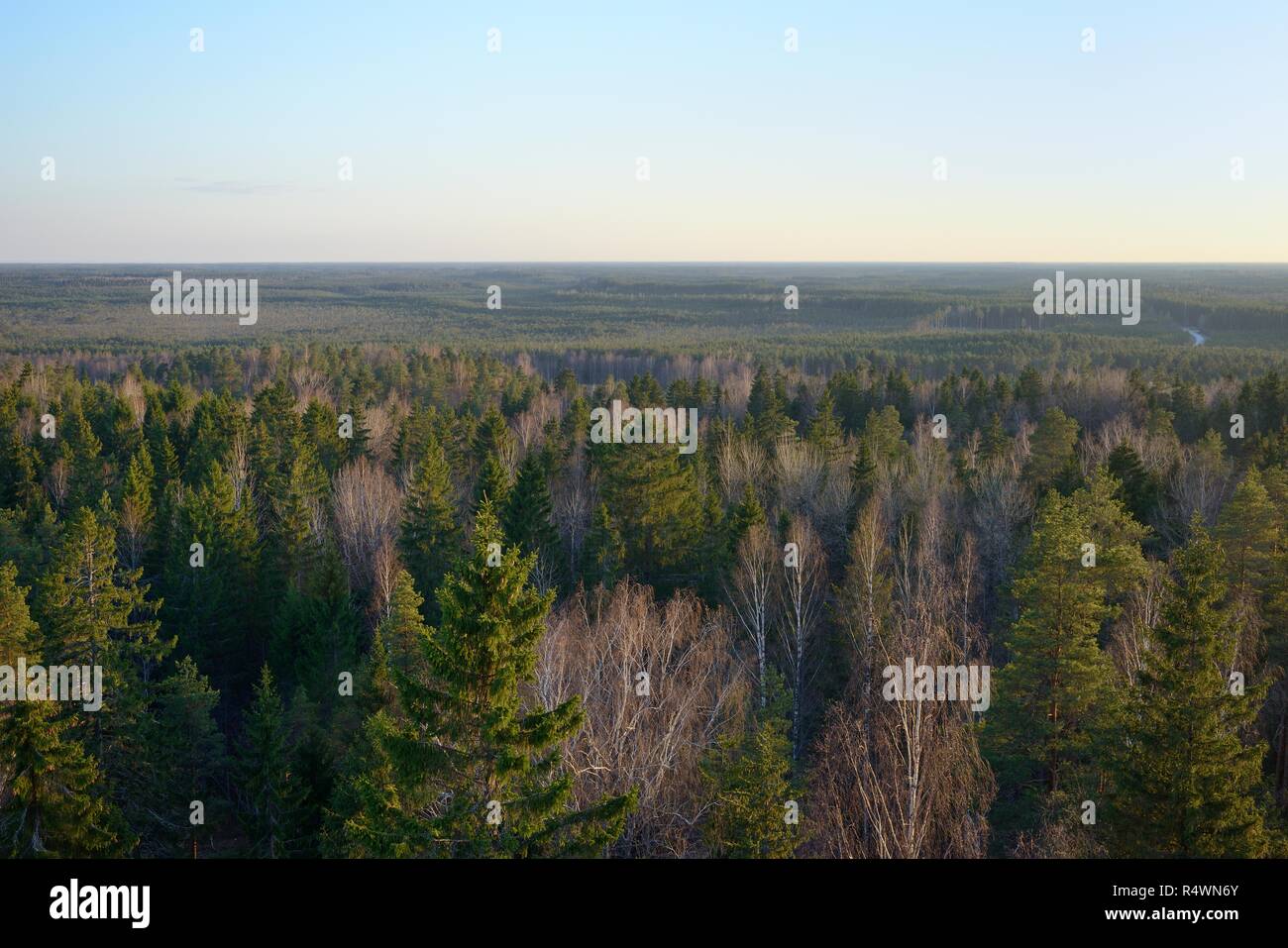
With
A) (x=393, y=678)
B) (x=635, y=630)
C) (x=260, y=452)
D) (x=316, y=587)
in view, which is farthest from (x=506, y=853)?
(x=260, y=452)

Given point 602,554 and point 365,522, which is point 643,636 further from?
point 365,522

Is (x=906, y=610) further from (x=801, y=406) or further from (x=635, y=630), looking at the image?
(x=801, y=406)

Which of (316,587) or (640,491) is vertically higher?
(640,491)

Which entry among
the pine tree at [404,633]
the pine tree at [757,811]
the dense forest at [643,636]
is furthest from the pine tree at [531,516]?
the pine tree at [757,811]

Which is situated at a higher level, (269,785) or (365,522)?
(365,522)

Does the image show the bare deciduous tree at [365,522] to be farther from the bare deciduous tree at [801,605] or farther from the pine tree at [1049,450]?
the pine tree at [1049,450]

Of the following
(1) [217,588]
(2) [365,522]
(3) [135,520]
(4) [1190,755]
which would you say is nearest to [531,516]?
Answer: (2) [365,522]
